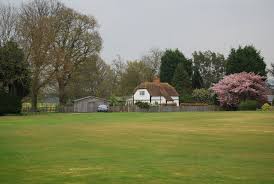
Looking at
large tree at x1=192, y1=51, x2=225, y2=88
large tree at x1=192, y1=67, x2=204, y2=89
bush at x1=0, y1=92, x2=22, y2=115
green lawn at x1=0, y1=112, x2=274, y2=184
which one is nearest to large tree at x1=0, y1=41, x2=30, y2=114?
bush at x1=0, y1=92, x2=22, y2=115

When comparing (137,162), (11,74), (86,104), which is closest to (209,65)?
(86,104)

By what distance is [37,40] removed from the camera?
67938 millimetres

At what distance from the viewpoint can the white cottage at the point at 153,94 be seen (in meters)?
99.2

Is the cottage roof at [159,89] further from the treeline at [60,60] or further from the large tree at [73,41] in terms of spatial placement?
the large tree at [73,41]

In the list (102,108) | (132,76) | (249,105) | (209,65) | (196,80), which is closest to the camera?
(249,105)

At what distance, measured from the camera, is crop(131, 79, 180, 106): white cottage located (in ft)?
326

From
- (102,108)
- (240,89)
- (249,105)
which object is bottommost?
(102,108)

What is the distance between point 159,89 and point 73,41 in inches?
1084

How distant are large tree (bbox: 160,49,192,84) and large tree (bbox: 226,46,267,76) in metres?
17.3

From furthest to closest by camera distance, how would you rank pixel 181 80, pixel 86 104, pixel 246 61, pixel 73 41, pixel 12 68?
pixel 181 80
pixel 246 61
pixel 86 104
pixel 73 41
pixel 12 68

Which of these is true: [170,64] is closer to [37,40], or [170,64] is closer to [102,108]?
[102,108]

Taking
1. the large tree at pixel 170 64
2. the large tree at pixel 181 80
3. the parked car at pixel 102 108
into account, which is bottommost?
the parked car at pixel 102 108

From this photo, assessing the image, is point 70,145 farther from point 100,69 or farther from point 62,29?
point 100,69

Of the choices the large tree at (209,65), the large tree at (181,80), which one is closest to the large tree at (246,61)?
the large tree at (181,80)
